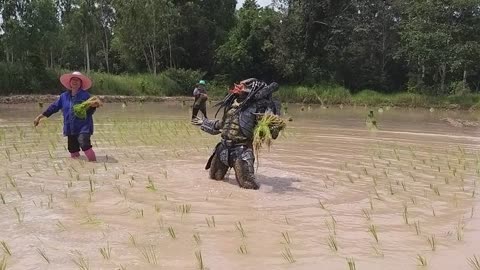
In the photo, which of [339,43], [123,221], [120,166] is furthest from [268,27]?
[123,221]

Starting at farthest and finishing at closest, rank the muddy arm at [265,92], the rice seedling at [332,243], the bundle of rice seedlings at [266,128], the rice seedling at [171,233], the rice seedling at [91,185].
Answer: the muddy arm at [265,92], the bundle of rice seedlings at [266,128], the rice seedling at [91,185], the rice seedling at [171,233], the rice seedling at [332,243]

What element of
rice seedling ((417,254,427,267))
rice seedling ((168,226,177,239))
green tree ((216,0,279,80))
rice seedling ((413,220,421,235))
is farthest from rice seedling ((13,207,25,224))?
green tree ((216,0,279,80))

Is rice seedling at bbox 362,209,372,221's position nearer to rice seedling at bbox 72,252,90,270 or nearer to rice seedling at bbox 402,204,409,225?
rice seedling at bbox 402,204,409,225

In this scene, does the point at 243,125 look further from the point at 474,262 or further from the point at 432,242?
the point at 474,262

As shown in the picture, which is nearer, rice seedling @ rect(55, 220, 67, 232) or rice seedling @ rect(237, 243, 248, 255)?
rice seedling @ rect(237, 243, 248, 255)

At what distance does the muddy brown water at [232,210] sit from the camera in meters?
3.96

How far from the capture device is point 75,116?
25.8 feet

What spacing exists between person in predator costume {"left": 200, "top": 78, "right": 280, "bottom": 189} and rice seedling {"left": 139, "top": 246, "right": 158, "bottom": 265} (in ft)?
7.76

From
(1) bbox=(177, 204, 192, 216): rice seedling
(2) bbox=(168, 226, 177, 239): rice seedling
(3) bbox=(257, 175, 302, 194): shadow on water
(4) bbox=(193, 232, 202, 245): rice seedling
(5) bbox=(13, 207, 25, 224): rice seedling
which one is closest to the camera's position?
(4) bbox=(193, 232, 202, 245): rice seedling

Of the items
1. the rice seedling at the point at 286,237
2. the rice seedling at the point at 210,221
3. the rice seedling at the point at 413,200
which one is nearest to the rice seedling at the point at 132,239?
the rice seedling at the point at 210,221

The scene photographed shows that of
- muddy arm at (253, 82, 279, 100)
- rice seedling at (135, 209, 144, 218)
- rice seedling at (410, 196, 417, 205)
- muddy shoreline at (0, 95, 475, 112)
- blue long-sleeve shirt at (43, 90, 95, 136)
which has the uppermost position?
muddy arm at (253, 82, 279, 100)

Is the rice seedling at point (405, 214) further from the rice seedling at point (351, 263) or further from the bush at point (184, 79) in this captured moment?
the bush at point (184, 79)

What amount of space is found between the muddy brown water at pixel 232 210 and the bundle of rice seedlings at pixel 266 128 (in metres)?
0.60

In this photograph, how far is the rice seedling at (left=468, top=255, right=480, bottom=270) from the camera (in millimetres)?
3732
